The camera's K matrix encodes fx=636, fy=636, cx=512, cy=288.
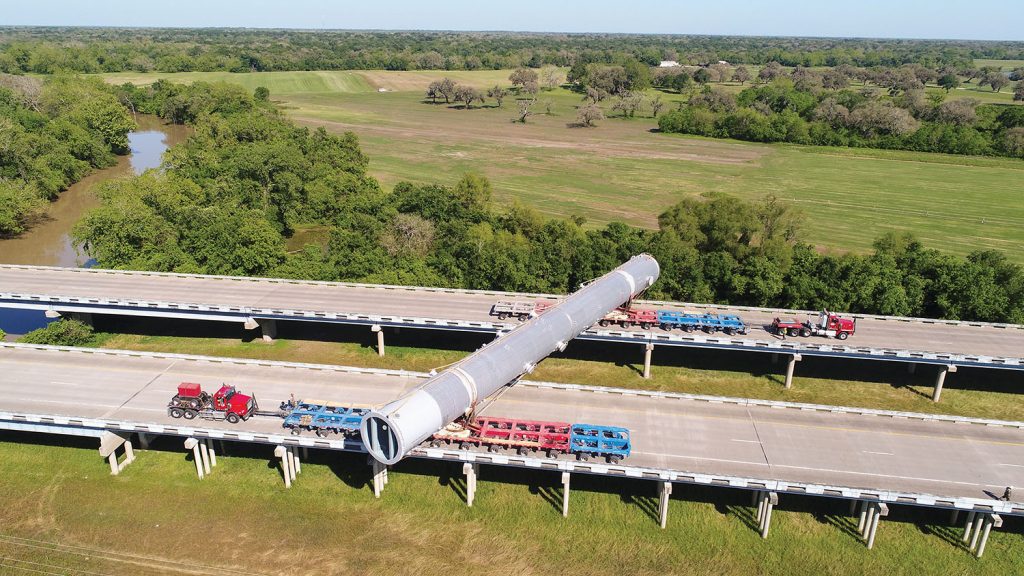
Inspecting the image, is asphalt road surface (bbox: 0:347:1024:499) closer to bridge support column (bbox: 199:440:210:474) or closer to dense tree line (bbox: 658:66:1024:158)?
bridge support column (bbox: 199:440:210:474)

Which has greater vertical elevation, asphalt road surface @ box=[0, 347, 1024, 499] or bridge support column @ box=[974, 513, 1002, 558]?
asphalt road surface @ box=[0, 347, 1024, 499]

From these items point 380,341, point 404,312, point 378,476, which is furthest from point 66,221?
point 378,476

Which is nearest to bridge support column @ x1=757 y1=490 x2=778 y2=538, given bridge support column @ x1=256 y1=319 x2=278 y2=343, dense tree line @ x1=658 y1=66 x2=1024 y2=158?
bridge support column @ x1=256 y1=319 x2=278 y2=343

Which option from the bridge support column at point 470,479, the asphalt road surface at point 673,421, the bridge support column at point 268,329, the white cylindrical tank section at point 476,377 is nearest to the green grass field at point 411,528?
the bridge support column at point 470,479

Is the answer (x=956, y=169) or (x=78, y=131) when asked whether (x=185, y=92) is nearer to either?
(x=78, y=131)

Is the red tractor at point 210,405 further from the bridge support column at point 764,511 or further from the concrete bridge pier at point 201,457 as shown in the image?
the bridge support column at point 764,511

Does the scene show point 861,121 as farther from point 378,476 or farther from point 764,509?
point 378,476
